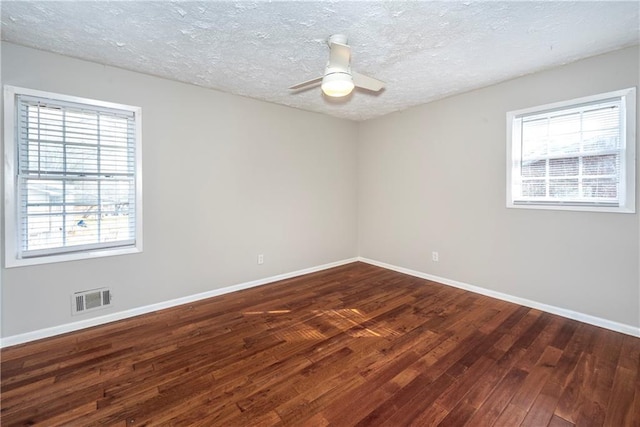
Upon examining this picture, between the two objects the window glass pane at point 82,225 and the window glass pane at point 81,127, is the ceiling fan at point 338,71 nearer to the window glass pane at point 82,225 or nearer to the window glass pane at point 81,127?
the window glass pane at point 81,127

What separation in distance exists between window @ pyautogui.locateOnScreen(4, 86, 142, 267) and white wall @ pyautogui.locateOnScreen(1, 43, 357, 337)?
11 cm

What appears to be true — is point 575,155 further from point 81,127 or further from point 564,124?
point 81,127

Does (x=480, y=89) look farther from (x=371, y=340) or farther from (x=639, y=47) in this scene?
(x=371, y=340)

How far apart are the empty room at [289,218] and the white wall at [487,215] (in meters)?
0.02

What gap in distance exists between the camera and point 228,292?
3.61 metres

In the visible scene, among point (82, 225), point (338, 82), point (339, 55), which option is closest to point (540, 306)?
point (338, 82)

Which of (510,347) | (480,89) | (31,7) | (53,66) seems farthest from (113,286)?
(480,89)

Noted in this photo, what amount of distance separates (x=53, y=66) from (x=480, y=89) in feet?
14.6

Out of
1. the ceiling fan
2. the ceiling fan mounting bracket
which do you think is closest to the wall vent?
the ceiling fan

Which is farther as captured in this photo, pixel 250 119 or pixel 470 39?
pixel 250 119

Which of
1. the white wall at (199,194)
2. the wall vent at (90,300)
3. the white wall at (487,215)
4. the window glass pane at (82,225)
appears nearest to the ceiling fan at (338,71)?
the white wall at (199,194)

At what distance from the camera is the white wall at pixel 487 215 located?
2619 mm

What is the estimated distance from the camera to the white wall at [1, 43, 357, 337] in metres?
2.52

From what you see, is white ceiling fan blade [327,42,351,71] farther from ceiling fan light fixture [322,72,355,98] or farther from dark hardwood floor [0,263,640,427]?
dark hardwood floor [0,263,640,427]
